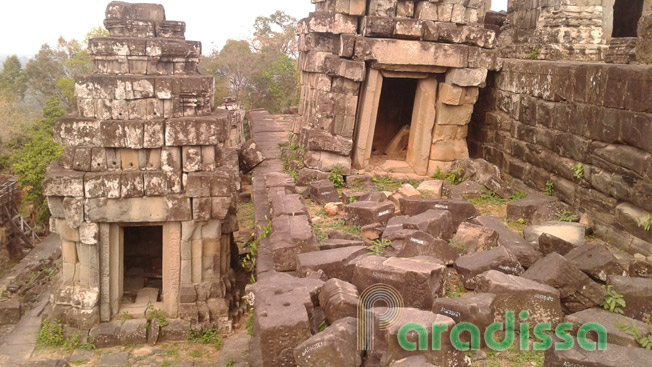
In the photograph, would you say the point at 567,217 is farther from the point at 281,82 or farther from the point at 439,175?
the point at 281,82

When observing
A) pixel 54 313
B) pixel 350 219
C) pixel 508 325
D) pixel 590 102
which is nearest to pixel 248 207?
pixel 54 313

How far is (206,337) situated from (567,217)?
5.68m

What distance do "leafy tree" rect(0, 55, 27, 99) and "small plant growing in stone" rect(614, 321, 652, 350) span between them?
41.3 m

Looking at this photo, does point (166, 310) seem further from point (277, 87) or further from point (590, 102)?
point (277, 87)

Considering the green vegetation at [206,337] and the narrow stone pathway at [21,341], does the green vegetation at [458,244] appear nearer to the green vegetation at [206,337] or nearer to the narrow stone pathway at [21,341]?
the green vegetation at [206,337]

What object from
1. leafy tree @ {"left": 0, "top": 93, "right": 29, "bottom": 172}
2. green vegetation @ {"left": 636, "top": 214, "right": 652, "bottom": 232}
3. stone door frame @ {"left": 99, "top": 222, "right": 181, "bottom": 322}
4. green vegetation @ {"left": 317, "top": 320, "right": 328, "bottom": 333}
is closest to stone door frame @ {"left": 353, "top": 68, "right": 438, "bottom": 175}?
Result: stone door frame @ {"left": 99, "top": 222, "right": 181, "bottom": 322}

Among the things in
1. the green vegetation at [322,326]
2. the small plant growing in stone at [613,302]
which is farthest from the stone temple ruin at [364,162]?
the green vegetation at [322,326]

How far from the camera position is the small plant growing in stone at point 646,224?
574cm

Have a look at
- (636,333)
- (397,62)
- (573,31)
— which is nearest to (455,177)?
(397,62)

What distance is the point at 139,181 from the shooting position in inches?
352

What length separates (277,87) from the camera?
34.3 metres

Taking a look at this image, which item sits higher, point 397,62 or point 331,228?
point 397,62

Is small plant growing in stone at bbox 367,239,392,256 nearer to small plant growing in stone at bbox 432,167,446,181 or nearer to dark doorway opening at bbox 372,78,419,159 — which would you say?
small plant growing in stone at bbox 432,167,446,181

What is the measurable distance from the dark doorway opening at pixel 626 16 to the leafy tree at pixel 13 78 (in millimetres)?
36729
